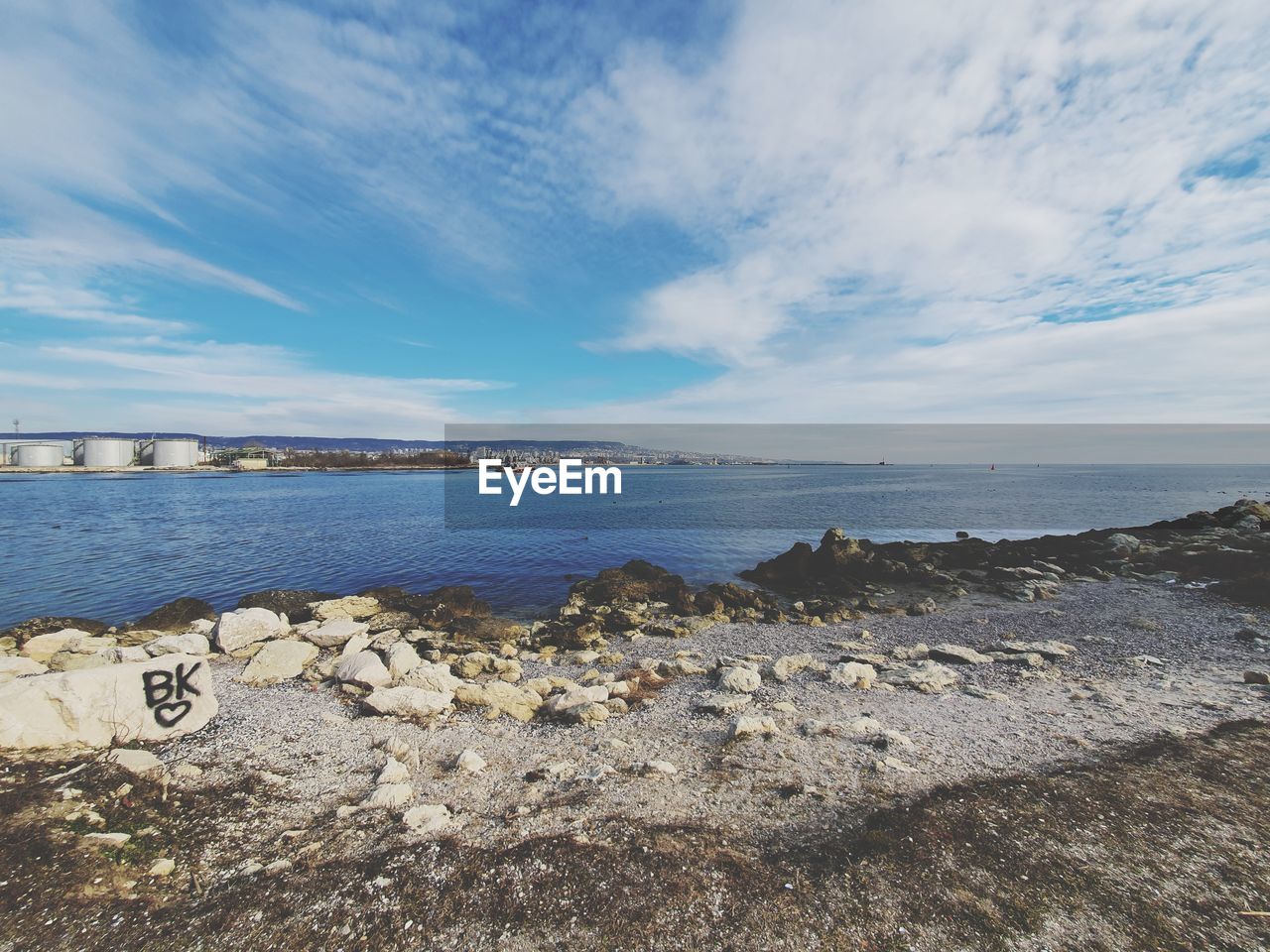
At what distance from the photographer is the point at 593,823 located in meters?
8.01

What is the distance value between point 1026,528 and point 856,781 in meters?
62.5

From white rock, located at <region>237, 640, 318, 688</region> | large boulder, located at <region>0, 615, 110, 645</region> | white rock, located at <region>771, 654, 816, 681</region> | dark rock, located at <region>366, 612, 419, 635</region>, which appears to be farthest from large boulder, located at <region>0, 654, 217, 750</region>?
white rock, located at <region>771, 654, 816, 681</region>

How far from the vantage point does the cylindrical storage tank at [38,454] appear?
159000 millimetres

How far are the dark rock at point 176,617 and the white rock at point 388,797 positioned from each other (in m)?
17.6

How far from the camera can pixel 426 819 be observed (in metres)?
8.02

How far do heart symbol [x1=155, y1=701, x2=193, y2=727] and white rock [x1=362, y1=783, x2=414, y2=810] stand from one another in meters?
5.62

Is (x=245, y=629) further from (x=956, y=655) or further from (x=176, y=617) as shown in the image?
(x=956, y=655)

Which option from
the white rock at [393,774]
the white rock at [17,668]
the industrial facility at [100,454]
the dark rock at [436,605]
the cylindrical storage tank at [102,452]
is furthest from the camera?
the cylindrical storage tank at [102,452]

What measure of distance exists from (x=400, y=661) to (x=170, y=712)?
17.1 ft

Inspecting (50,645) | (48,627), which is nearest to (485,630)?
(50,645)

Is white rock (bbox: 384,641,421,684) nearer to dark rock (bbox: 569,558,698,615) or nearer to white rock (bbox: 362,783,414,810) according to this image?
white rock (bbox: 362,783,414,810)

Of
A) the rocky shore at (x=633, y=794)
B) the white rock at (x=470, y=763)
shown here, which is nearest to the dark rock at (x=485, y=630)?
→ the rocky shore at (x=633, y=794)

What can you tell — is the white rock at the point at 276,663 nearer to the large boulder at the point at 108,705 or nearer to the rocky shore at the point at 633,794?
the rocky shore at the point at 633,794

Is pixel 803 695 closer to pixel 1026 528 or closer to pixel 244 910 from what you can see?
pixel 244 910
